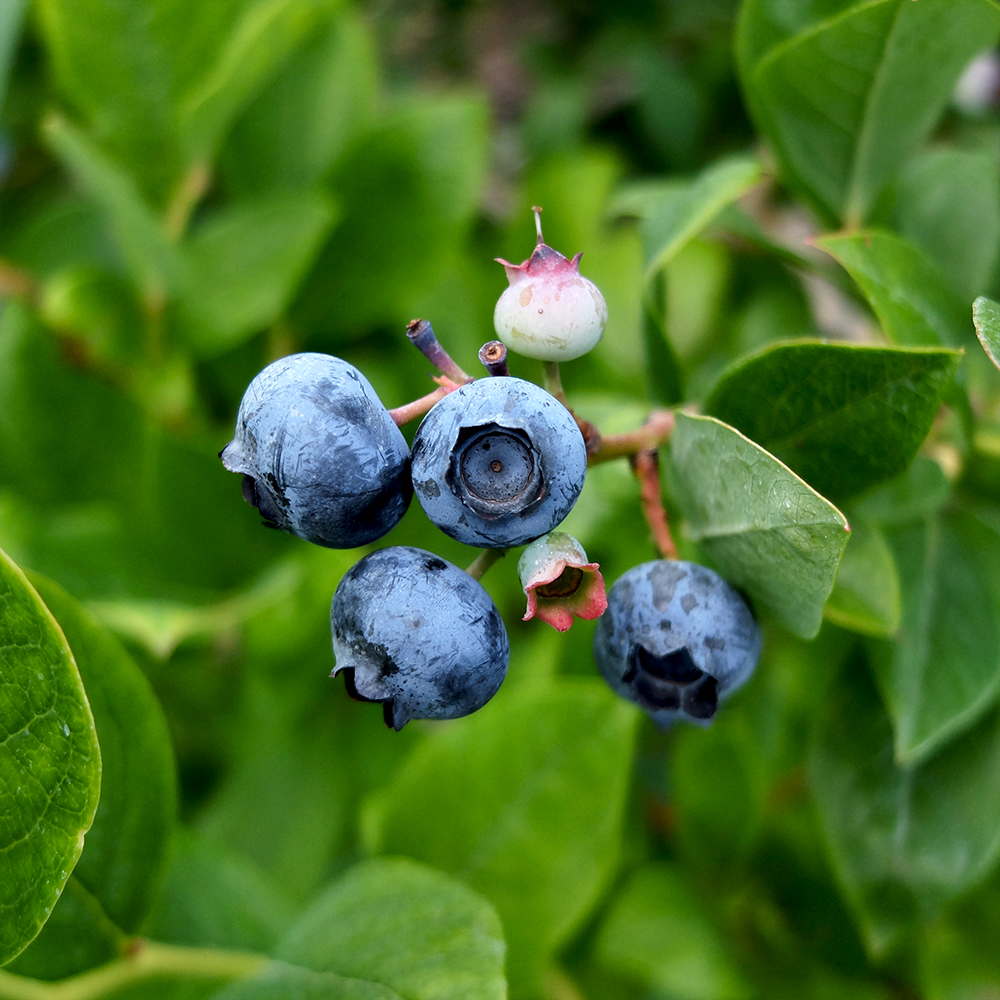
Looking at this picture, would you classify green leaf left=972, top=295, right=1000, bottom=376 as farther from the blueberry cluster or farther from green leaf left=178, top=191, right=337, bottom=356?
green leaf left=178, top=191, right=337, bottom=356

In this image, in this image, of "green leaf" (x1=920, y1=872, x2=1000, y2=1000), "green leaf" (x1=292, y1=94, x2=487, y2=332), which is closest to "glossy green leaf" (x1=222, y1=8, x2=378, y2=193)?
"green leaf" (x1=292, y1=94, x2=487, y2=332)

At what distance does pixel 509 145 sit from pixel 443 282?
1.27 m

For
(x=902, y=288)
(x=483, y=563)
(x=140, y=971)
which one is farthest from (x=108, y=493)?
(x=902, y=288)

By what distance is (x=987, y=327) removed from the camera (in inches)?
28.1

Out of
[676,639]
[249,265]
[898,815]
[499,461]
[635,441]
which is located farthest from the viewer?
[249,265]

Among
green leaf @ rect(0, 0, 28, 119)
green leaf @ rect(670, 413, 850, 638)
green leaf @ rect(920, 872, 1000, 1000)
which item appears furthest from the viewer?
green leaf @ rect(920, 872, 1000, 1000)

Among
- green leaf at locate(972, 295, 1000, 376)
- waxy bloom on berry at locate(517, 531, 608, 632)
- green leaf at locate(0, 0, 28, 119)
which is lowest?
waxy bloom on berry at locate(517, 531, 608, 632)

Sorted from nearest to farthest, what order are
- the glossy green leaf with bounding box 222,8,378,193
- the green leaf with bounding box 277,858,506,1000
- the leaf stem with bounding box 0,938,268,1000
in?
the green leaf with bounding box 277,858,506,1000 < the leaf stem with bounding box 0,938,268,1000 < the glossy green leaf with bounding box 222,8,378,193

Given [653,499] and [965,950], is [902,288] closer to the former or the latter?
[653,499]

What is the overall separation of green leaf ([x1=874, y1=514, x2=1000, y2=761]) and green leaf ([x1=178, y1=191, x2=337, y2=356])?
103 cm

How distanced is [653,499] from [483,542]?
233mm

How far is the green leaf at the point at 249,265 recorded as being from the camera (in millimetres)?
1591

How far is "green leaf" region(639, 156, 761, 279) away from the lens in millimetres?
1006

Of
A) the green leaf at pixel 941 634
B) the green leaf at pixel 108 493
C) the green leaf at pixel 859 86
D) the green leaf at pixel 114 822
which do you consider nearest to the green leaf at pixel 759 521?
the green leaf at pixel 941 634
